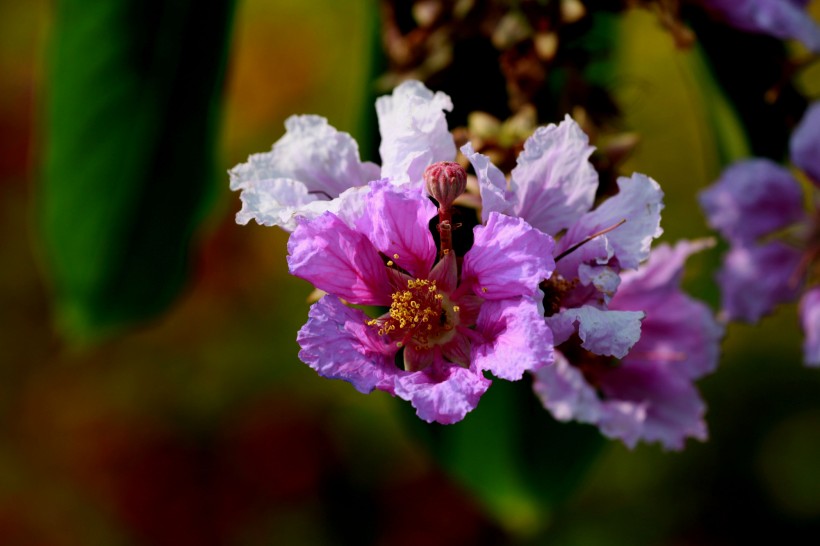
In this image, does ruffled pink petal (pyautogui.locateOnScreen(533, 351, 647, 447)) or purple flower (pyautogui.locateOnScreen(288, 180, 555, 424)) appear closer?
purple flower (pyautogui.locateOnScreen(288, 180, 555, 424))

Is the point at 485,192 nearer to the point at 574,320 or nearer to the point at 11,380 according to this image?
the point at 574,320

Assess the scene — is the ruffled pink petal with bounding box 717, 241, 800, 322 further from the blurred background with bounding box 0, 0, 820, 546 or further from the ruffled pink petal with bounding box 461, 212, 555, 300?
the blurred background with bounding box 0, 0, 820, 546

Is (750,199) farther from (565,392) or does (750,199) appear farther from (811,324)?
(565,392)

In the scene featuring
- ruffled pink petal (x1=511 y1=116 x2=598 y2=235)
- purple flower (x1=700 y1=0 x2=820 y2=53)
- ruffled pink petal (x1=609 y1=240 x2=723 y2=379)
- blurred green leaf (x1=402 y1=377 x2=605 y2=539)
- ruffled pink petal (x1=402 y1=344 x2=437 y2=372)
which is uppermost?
ruffled pink petal (x1=511 y1=116 x2=598 y2=235)

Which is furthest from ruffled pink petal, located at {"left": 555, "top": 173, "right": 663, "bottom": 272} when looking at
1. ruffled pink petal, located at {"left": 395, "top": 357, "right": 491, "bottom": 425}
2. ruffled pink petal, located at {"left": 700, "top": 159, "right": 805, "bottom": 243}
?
ruffled pink petal, located at {"left": 700, "top": 159, "right": 805, "bottom": 243}

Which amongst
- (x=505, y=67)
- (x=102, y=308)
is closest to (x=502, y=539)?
(x=102, y=308)

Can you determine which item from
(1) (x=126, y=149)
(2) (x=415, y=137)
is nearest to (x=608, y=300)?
(2) (x=415, y=137)

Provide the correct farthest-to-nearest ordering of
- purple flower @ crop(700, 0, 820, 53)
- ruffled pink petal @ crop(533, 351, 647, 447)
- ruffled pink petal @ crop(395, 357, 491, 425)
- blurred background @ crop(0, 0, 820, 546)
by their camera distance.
Result: blurred background @ crop(0, 0, 820, 546) < purple flower @ crop(700, 0, 820, 53) < ruffled pink petal @ crop(533, 351, 647, 447) < ruffled pink petal @ crop(395, 357, 491, 425)
